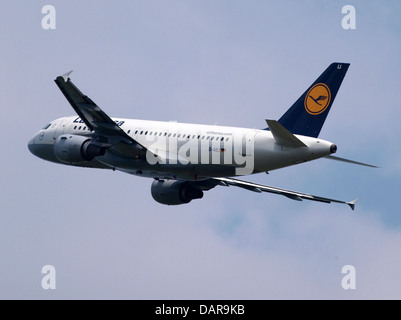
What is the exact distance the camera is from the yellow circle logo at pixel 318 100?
239 feet

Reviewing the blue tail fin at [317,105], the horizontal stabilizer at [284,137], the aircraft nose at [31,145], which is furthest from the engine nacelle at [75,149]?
the blue tail fin at [317,105]

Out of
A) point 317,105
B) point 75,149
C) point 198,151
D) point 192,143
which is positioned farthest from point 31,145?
point 317,105

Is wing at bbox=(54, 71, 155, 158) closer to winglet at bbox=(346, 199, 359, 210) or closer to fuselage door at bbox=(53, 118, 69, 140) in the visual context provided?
fuselage door at bbox=(53, 118, 69, 140)

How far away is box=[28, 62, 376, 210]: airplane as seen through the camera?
235 feet

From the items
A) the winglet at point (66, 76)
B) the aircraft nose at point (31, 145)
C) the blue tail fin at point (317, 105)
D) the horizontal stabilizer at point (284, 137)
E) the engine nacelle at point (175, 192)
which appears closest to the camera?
the horizontal stabilizer at point (284, 137)

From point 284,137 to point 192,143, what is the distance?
6678mm

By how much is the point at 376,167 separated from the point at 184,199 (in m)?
15.9

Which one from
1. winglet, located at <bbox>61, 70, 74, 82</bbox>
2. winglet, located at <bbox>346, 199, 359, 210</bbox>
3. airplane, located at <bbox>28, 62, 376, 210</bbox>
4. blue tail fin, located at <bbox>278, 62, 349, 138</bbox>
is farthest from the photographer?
winglet, located at <bbox>346, 199, 359, 210</bbox>

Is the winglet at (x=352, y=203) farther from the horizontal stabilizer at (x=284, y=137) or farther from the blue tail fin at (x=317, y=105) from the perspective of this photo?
the horizontal stabilizer at (x=284, y=137)

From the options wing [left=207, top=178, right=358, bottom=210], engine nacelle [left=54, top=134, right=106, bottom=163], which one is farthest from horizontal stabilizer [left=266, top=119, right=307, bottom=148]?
engine nacelle [left=54, top=134, right=106, bottom=163]

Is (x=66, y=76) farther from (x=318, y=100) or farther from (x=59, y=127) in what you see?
(x=318, y=100)

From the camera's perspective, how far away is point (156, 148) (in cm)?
7656

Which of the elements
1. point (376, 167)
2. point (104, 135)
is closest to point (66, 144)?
point (104, 135)

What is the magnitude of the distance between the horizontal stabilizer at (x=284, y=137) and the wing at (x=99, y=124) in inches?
364
